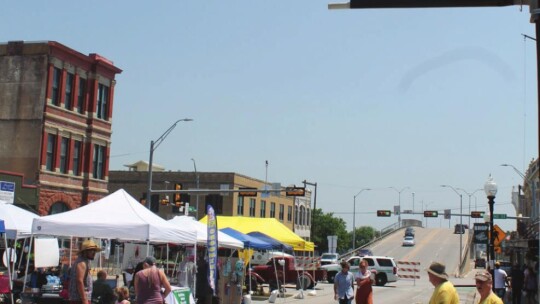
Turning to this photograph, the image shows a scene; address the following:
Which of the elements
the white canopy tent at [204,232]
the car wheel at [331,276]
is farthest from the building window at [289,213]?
the white canopy tent at [204,232]

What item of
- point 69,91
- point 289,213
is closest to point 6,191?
point 69,91

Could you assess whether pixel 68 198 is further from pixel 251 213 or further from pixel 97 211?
pixel 251 213

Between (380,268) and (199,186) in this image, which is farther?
(199,186)

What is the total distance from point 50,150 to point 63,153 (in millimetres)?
1174

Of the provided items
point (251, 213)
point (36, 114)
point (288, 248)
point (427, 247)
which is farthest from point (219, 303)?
point (427, 247)

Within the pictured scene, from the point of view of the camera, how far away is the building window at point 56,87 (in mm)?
42250

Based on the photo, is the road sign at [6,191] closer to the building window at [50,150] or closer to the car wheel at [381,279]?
the building window at [50,150]

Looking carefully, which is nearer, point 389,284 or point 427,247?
point 389,284

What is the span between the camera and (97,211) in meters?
16.2

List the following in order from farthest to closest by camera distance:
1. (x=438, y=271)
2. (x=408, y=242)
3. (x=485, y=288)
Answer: (x=408, y=242), (x=438, y=271), (x=485, y=288)

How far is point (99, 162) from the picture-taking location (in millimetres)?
46500

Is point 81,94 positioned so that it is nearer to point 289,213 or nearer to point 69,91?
point 69,91

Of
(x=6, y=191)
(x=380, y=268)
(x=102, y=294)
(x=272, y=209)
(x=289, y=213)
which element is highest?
(x=272, y=209)

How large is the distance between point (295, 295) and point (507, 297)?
9531 millimetres
